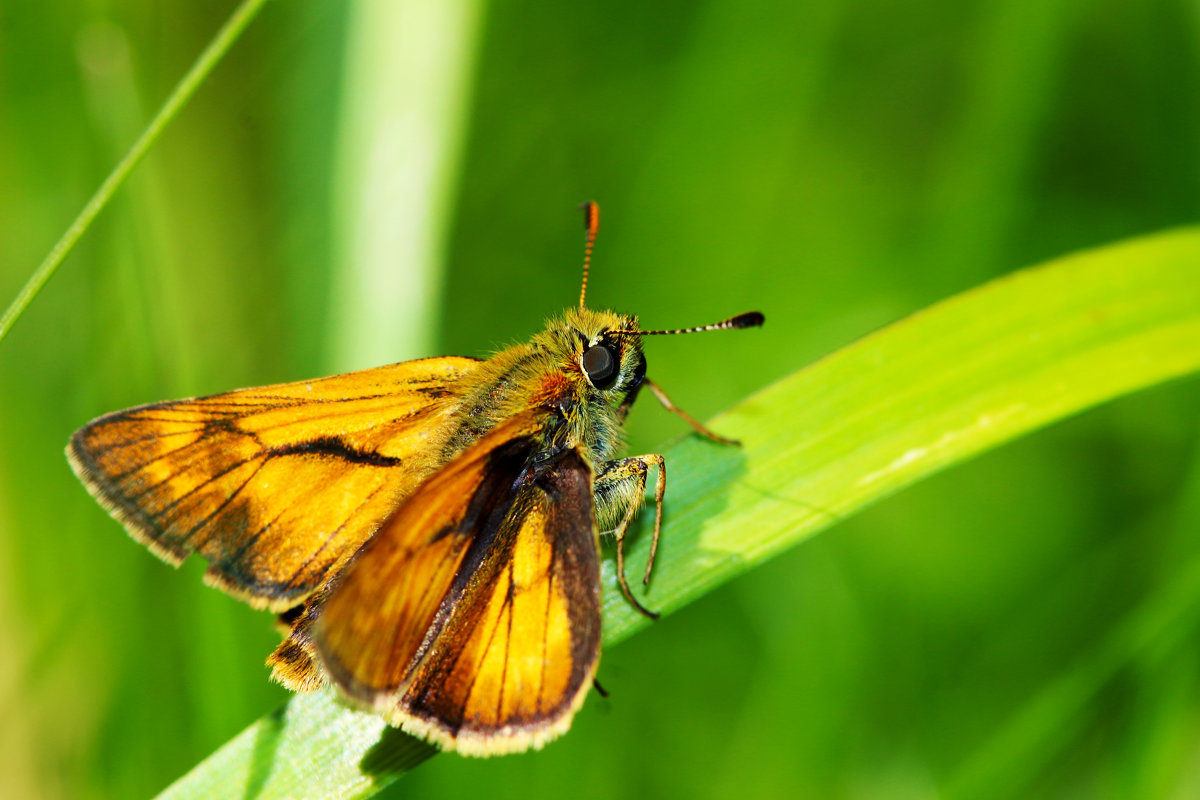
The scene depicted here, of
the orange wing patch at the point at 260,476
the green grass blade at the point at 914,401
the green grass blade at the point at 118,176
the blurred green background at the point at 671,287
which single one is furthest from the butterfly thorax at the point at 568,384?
the green grass blade at the point at 118,176

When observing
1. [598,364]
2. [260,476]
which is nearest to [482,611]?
[260,476]

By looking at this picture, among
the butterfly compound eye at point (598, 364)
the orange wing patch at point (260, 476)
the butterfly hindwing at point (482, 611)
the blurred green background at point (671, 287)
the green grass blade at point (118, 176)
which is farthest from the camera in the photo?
the blurred green background at point (671, 287)

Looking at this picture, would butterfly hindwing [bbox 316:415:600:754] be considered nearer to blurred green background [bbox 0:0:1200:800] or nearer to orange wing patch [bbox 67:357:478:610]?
orange wing patch [bbox 67:357:478:610]

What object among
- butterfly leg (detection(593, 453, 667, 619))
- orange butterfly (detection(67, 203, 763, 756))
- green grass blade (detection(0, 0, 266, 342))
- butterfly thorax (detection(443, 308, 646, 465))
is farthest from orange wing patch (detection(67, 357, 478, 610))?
butterfly leg (detection(593, 453, 667, 619))

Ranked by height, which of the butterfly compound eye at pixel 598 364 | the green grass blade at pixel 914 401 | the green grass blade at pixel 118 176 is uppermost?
the green grass blade at pixel 118 176

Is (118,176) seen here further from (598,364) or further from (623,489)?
(623,489)

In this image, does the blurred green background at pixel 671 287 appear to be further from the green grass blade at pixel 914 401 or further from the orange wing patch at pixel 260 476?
the green grass blade at pixel 914 401

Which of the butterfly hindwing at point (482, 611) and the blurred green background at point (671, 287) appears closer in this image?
the butterfly hindwing at point (482, 611)
